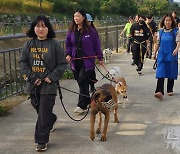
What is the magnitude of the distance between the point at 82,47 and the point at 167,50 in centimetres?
211

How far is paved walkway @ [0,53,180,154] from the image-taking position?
4.42m

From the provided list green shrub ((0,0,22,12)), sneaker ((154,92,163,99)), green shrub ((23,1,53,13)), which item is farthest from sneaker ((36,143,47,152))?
green shrub ((23,1,53,13))

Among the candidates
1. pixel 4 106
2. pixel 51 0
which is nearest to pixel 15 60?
pixel 4 106

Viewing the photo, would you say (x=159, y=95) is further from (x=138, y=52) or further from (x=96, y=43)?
(x=138, y=52)

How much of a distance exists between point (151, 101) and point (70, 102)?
5.26ft

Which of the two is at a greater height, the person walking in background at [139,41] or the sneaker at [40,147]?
the person walking in background at [139,41]

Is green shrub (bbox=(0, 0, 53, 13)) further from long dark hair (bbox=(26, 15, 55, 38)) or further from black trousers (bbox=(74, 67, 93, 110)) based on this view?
long dark hair (bbox=(26, 15, 55, 38))

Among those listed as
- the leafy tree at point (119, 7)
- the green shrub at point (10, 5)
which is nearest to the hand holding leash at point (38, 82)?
the green shrub at point (10, 5)

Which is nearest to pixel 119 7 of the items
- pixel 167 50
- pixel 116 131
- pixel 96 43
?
pixel 167 50

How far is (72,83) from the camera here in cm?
853

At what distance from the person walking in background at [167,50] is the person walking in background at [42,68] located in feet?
10.1

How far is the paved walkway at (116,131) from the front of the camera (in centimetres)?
442

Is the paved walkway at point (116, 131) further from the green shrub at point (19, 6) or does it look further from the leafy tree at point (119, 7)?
the leafy tree at point (119, 7)

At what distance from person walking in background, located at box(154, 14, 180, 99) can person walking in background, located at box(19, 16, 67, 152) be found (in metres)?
3.09
